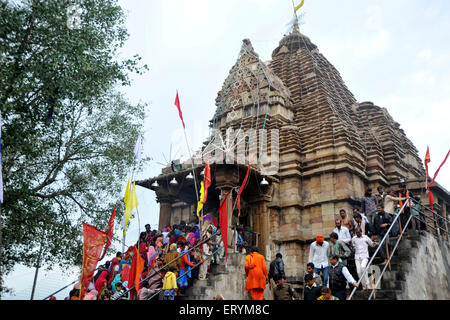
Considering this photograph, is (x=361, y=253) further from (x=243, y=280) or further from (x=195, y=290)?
(x=195, y=290)

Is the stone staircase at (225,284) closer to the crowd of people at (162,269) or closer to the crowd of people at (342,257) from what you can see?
the crowd of people at (162,269)

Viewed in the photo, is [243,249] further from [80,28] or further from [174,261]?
[80,28]

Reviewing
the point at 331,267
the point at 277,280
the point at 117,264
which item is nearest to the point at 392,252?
the point at 331,267

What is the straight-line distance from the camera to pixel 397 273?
6.93 meters

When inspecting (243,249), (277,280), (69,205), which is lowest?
(277,280)

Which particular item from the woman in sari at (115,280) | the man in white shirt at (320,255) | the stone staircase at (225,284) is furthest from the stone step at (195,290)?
the man in white shirt at (320,255)

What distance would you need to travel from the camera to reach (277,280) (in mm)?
Answer: 8711

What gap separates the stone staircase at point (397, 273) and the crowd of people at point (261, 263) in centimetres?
25

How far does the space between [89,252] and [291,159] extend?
354 inches

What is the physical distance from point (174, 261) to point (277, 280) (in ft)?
8.29

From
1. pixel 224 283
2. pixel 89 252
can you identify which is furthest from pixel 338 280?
pixel 89 252

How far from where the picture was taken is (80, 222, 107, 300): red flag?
8.71 meters

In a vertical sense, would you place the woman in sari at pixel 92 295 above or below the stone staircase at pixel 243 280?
below

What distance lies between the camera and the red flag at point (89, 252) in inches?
343
